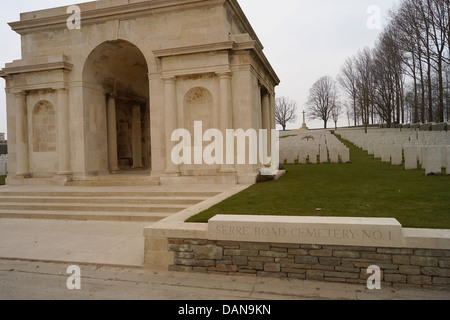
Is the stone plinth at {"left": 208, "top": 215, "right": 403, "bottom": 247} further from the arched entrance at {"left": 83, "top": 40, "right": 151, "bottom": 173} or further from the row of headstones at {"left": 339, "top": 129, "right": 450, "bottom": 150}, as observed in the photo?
the row of headstones at {"left": 339, "top": 129, "right": 450, "bottom": 150}

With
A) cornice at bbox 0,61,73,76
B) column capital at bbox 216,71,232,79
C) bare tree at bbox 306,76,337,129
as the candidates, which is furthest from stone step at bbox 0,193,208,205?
bare tree at bbox 306,76,337,129

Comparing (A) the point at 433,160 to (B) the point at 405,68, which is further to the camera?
(B) the point at 405,68

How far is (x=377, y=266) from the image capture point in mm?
4145

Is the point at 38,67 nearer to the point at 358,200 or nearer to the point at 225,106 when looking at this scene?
the point at 225,106

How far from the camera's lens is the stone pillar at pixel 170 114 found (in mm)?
11141

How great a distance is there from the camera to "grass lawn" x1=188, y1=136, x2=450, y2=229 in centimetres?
535

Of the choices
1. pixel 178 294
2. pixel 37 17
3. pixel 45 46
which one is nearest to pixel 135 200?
pixel 178 294

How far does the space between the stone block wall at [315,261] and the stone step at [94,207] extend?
11.2 ft

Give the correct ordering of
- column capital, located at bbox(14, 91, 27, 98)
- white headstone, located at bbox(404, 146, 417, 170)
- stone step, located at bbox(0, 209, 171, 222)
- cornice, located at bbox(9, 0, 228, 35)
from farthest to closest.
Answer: column capital, located at bbox(14, 91, 27, 98)
white headstone, located at bbox(404, 146, 417, 170)
cornice, located at bbox(9, 0, 228, 35)
stone step, located at bbox(0, 209, 171, 222)

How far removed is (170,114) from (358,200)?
681 centimetres

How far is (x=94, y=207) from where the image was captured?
895 cm

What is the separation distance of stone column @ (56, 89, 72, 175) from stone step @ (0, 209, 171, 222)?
3.13 m

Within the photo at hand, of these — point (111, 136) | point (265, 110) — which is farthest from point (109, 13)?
point (265, 110)

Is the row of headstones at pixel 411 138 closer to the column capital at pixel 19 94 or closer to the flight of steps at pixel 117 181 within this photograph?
the flight of steps at pixel 117 181
